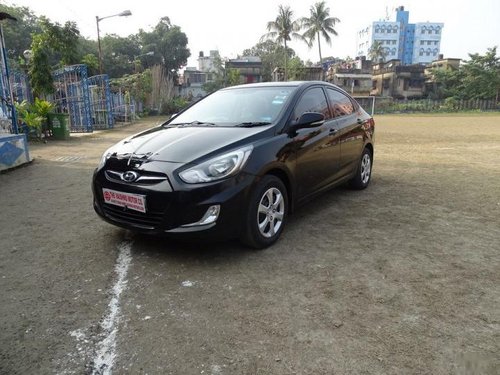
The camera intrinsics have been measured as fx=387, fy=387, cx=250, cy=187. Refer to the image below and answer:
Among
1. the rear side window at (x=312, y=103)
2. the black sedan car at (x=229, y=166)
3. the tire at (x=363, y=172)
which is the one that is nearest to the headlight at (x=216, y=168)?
the black sedan car at (x=229, y=166)

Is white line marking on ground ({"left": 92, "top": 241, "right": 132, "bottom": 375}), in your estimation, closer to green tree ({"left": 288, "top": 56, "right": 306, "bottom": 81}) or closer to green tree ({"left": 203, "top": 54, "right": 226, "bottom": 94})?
green tree ({"left": 288, "top": 56, "right": 306, "bottom": 81})

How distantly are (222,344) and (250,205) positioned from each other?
1345 mm

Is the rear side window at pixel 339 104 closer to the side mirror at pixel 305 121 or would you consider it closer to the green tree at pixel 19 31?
the side mirror at pixel 305 121

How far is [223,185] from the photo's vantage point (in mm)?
3248

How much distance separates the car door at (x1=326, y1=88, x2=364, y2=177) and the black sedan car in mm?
116

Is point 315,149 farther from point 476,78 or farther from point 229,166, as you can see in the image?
point 476,78

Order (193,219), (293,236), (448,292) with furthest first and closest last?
(293,236)
(193,219)
(448,292)

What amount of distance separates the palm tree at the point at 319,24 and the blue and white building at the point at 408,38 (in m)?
Result: 63.7

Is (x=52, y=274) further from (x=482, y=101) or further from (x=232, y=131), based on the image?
(x=482, y=101)

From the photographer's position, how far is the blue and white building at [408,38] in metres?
109

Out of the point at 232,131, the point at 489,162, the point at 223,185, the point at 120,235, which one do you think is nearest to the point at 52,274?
the point at 120,235

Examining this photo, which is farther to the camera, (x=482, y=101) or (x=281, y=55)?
(x=281, y=55)

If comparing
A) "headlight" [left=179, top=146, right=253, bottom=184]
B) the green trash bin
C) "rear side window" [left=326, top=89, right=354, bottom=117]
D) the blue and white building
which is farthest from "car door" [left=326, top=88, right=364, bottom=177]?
the blue and white building

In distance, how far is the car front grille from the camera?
3.32 meters
